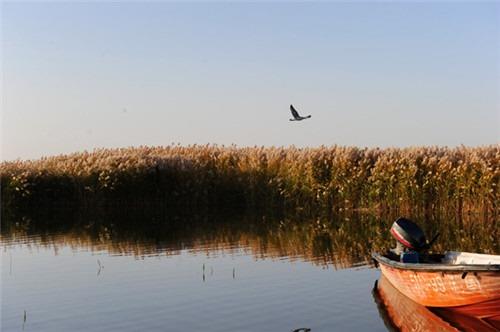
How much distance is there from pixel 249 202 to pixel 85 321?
64.7ft

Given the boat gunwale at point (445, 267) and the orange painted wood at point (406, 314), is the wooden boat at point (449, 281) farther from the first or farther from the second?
the orange painted wood at point (406, 314)

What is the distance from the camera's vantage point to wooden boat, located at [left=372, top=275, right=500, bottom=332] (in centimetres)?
1193

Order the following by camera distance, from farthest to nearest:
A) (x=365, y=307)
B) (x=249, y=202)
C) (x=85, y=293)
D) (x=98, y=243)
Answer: (x=249, y=202) < (x=98, y=243) < (x=85, y=293) < (x=365, y=307)

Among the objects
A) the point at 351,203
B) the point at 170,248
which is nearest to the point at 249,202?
A: the point at 351,203

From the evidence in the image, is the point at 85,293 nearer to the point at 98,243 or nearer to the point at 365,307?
the point at 365,307

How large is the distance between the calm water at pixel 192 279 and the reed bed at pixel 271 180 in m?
3.88

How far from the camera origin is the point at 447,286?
40.1ft

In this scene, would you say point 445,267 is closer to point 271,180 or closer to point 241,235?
point 241,235

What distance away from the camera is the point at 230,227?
82.1ft

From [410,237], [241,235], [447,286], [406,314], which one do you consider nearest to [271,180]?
[241,235]

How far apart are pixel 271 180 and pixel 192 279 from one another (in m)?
15.7

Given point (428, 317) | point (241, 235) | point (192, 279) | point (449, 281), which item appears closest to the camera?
point (449, 281)

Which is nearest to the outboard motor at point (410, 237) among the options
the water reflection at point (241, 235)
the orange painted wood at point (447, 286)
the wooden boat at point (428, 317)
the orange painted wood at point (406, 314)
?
the orange painted wood at point (406, 314)

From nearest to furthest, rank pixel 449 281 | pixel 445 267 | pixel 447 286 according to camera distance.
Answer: pixel 445 267
pixel 449 281
pixel 447 286
